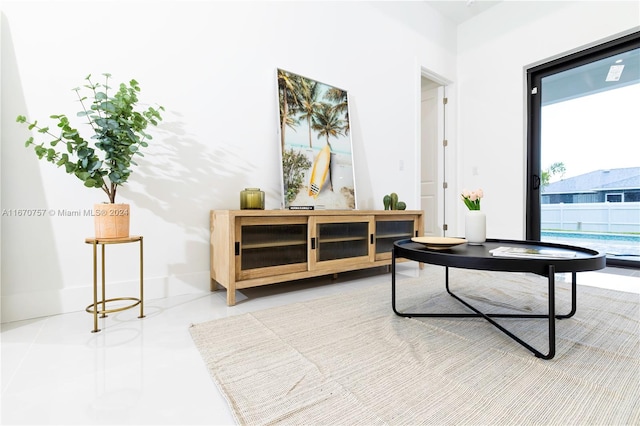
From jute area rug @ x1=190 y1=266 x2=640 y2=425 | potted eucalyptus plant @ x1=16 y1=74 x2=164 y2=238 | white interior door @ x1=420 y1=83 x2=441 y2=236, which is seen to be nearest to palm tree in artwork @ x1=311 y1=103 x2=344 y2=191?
potted eucalyptus plant @ x1=16 y1=74 x2=164 y2=238

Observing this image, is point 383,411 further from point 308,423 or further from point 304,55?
point 304,55

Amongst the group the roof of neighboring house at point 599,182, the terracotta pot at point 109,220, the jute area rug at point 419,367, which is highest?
the roof of neighboring house at point 599,182

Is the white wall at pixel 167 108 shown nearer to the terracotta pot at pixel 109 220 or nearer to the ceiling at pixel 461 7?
the terracotta pot at pixel 109 220

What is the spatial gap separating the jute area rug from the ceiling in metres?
3.66

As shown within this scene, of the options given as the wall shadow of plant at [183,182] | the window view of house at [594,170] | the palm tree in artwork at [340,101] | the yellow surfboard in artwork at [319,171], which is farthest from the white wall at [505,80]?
the wall shadow of plant at [183,182]

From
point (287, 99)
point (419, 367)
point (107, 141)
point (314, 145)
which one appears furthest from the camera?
point (314, 145)

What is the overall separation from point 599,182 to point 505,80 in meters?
1.56

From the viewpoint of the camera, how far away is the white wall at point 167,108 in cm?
165

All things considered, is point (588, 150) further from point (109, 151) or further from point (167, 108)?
point (109, 151)

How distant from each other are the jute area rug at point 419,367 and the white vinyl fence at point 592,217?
1.81 m

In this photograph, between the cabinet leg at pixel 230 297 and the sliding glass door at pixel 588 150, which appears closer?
the cabinet leg at pixel 230 297

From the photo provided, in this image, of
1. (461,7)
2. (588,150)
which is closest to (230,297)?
(588,150)

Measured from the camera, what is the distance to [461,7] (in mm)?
3826

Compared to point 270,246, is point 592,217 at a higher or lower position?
higher
